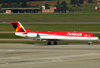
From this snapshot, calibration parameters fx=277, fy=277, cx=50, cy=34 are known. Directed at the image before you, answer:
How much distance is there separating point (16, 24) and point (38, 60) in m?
25.2

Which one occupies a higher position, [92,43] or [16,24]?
[16,24]

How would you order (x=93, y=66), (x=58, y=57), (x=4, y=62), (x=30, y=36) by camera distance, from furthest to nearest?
(x=30, y=36) < (x=58, y=57) < (x=4, y=62) < (x=93, y=66)

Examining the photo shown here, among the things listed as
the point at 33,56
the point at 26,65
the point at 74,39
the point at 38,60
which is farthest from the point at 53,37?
the point at 26,65

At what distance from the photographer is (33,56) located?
48062mm

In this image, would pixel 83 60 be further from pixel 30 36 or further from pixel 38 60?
pixel 30 36

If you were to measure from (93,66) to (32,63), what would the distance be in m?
9.04

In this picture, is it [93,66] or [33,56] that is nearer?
[93,66]

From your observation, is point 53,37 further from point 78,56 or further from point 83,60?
point 83,60

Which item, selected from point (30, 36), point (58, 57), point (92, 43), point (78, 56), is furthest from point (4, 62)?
point (92, 43)

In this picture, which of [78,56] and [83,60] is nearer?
[83,60]

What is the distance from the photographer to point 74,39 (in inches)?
2581

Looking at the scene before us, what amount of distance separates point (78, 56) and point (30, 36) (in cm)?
2029

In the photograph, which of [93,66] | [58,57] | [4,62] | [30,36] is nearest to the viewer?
[93,66]

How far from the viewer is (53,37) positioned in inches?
2591
